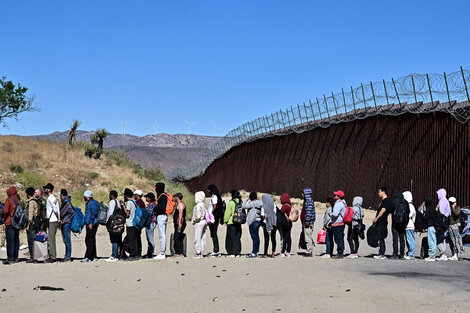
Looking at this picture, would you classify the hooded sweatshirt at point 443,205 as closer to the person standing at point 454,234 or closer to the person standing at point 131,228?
the person standing at point 454,234

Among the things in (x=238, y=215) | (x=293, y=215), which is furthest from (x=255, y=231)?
(x=293, y=215)

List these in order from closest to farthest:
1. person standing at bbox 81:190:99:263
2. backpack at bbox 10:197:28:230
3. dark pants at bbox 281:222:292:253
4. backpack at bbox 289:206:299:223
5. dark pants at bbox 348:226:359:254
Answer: backpack at bbox 10:197:28:230
person standing at bbox 81:190:99:263
dark pants at bbox 348:226:359:254
backpack at bbox 289:206:299:223
dark pants at bbox 281:222:292:253

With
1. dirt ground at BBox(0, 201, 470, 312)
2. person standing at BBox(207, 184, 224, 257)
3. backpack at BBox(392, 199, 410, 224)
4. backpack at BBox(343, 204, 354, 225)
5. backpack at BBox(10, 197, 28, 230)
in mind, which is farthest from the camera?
person standing at BBox(207, 184, 224, 257)

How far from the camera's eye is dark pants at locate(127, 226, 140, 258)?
15.1 meters

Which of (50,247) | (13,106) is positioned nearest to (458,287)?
(50,247)

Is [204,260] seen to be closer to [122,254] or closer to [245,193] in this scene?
[122,254]

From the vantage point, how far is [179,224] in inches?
614

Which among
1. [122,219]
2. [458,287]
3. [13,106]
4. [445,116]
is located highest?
[13,106]

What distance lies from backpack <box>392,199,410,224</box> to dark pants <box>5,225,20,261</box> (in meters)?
7.97

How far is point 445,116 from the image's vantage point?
2314 centimetres

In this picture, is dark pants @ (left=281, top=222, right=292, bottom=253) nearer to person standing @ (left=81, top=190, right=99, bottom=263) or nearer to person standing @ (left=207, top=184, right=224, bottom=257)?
person standing @ (left=207, top=184, right=224, bottom=257)

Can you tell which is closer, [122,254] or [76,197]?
[122,254]

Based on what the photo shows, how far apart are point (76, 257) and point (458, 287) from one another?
30.2 ft

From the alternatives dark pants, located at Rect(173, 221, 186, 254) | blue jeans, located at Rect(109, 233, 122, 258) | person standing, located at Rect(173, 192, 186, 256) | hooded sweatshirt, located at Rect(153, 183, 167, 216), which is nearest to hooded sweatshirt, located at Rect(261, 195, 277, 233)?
person standing, located at Rect(173, 192, 186, 256)
